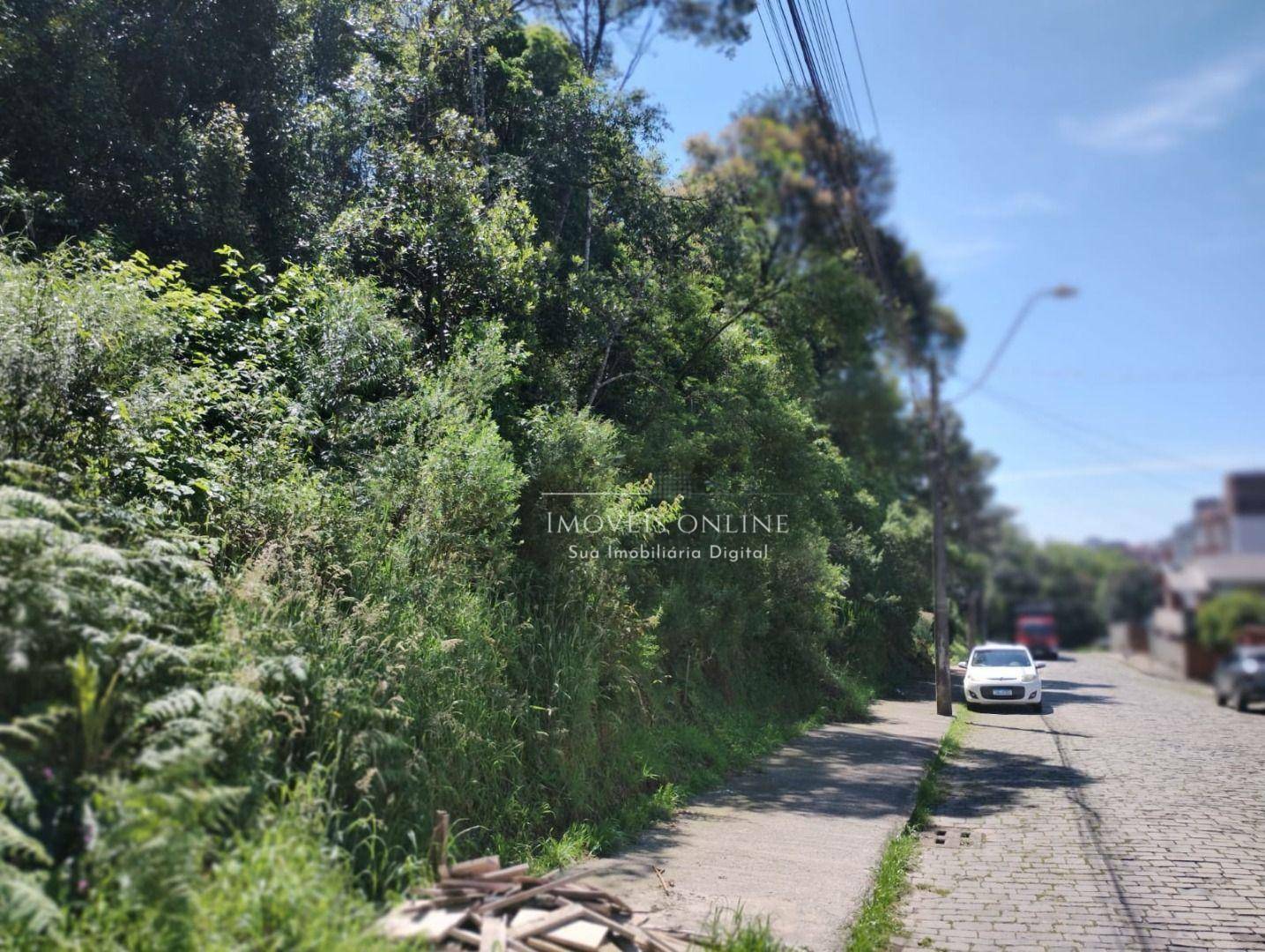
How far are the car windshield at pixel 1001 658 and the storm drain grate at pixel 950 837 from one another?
1221cm

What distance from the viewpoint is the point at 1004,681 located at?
20609 millimetres

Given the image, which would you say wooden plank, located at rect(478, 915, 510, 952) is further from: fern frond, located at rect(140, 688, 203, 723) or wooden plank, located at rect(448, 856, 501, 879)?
fern frond, located at rect(140, 688, 203, 723)

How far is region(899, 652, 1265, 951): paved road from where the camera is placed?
6449mm

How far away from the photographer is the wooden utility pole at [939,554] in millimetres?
19609

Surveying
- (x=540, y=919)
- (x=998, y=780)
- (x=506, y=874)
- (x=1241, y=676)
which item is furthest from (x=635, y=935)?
(x=998, y=780)

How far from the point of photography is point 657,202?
17.1 m

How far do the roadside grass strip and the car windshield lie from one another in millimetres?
8992

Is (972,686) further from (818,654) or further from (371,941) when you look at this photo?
(371,941)

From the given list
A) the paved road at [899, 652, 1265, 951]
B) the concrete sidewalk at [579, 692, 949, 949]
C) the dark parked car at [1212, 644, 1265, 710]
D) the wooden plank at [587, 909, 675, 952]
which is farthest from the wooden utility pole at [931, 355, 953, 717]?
the dark parked car at [1212, 644, 1265, 710]

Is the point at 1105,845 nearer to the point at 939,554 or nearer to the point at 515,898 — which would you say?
the point at 515,898

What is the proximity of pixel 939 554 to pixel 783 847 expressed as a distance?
13148 mm

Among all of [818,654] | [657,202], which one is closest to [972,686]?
[818,654]

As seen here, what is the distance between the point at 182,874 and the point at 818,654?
592 inches

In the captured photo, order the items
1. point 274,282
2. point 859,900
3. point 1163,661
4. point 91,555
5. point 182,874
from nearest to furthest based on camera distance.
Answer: point 1163,661
point 182,874
point 91,555
point 859,900
point 274,282
